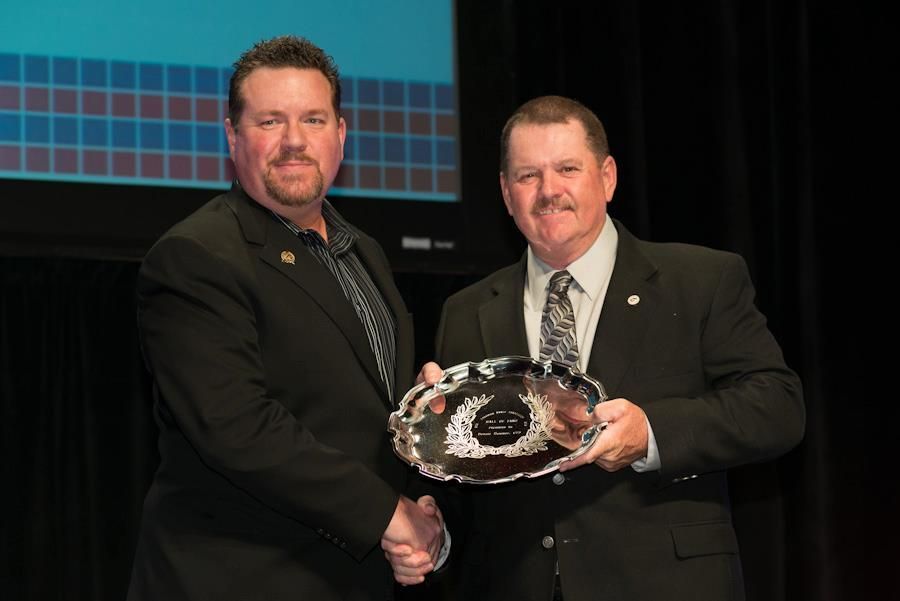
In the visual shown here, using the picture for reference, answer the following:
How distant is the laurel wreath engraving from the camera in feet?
9.05

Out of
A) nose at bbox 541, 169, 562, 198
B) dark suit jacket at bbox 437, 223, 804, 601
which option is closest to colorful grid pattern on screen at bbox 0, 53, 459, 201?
nose at bbox 541, 169, 562, 198

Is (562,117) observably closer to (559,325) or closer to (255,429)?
(559,325)

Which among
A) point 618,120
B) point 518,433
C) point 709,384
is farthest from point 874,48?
point 518,433

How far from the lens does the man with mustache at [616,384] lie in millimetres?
2764

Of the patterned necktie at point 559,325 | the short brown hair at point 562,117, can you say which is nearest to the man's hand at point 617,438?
the patterned necktie at point 559,325

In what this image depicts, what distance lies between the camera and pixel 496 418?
2.80m

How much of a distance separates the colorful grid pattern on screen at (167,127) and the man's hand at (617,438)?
188 cm

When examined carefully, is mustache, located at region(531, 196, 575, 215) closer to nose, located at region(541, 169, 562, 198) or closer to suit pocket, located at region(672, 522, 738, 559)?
nose, located at region(541, 169, 562, 198)

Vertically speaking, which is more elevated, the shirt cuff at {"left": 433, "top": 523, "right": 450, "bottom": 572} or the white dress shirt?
the white dress shirt

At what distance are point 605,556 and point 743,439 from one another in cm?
42

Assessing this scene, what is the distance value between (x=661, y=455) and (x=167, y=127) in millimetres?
2206

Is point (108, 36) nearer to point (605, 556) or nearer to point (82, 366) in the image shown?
point (82, 366)

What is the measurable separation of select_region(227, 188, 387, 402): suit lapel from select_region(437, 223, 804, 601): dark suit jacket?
0.38 metres

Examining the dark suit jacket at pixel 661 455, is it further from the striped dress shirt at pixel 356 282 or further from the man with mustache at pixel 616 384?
the striped dress shirt at pixel 356 282
